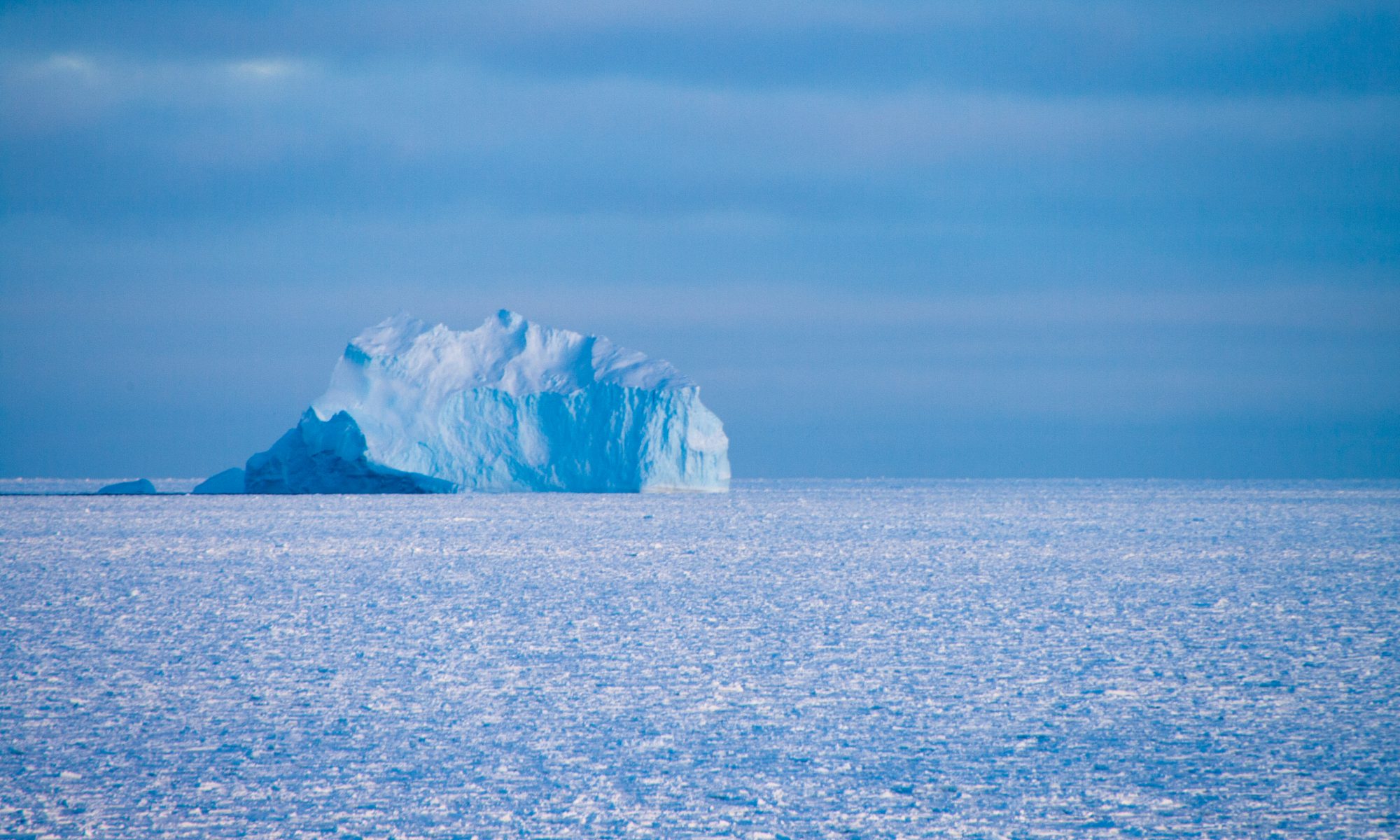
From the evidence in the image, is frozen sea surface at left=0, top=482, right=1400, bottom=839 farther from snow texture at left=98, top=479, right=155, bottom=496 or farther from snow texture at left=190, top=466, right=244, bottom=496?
snow texture at left=98, top=479, right=155, bottom=496

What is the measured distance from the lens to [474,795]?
323 cm

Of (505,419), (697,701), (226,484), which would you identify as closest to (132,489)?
(226,484)

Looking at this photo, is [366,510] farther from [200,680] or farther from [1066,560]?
[200,680]

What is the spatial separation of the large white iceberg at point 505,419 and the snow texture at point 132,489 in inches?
302

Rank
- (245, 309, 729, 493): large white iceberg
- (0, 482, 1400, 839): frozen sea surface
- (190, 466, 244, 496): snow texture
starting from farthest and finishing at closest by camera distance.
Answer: (190, 466, 244, 496): snow texture
(245, 309, 729, 493): large white iceberg
(0, 482, 1400, 839): frozen sea surface

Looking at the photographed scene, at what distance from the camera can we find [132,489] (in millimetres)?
34125

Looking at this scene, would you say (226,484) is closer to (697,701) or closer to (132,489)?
(132,489)

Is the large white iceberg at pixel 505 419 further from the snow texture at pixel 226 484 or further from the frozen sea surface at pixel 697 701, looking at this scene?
the frozen sea surface at pixel 697 701

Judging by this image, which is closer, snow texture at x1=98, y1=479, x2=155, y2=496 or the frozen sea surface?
the frozen sea surface

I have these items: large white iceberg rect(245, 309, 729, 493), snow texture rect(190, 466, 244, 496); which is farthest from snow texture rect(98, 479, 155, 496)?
large white iceberg rect(245, 309, 729, 493)

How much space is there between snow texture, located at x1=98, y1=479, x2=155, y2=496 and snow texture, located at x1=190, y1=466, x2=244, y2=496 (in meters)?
1.40

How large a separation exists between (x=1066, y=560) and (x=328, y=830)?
953 centimetres

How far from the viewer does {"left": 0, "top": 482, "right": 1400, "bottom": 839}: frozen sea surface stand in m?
3.09

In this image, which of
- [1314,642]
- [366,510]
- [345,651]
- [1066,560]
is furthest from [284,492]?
[1314,642]
